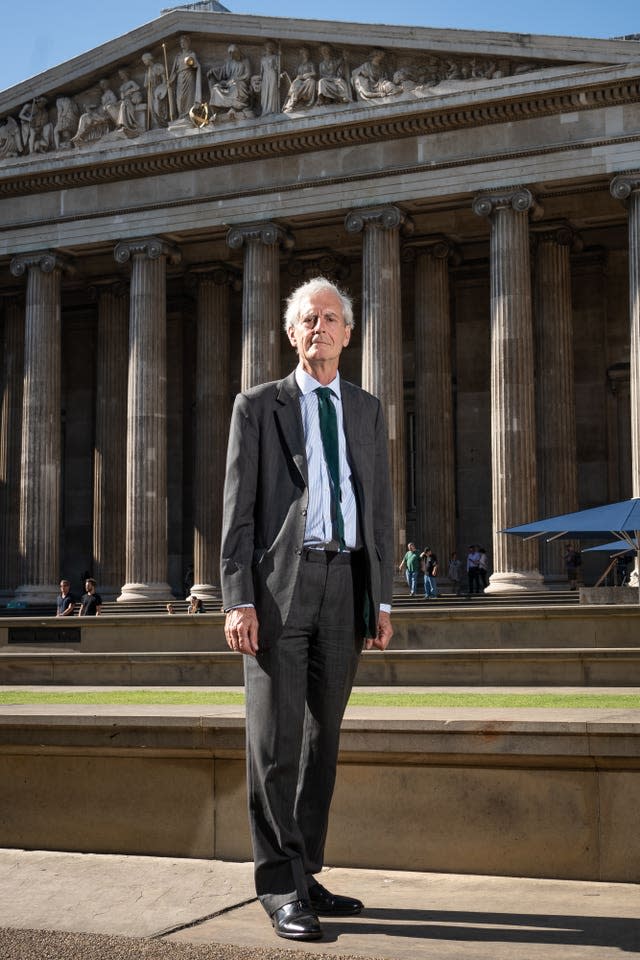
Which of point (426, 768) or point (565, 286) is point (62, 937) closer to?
point (426, 768)

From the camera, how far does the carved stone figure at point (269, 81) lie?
1689 inches

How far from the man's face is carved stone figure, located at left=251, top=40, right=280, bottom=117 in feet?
122

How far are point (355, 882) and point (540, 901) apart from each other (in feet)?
3.95

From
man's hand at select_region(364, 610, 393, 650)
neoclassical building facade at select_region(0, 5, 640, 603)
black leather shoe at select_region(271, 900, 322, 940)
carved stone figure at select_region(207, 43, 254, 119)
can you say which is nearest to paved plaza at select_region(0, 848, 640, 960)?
black leather shoe at select_region(271, 900, 322, 940)

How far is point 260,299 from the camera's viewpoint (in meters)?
42.4

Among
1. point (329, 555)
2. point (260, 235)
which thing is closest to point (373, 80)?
point (260, 235)

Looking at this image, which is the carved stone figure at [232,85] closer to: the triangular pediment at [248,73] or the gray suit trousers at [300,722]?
the triangular pediment at [248,73]

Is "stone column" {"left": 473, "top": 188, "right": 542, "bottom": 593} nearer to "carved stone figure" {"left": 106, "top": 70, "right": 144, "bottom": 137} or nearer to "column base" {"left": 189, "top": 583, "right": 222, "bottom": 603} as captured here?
"column base" {"left": 189, "top": 583, "right": 222, "bottom": 603}

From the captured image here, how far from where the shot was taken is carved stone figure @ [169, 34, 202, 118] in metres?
44.5

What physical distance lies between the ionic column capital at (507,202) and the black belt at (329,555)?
3340cm

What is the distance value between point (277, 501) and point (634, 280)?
106 feet

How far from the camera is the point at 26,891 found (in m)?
7.54

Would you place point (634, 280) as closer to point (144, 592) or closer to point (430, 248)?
point (430, 248)

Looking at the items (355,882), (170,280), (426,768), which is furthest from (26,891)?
(170,280)
